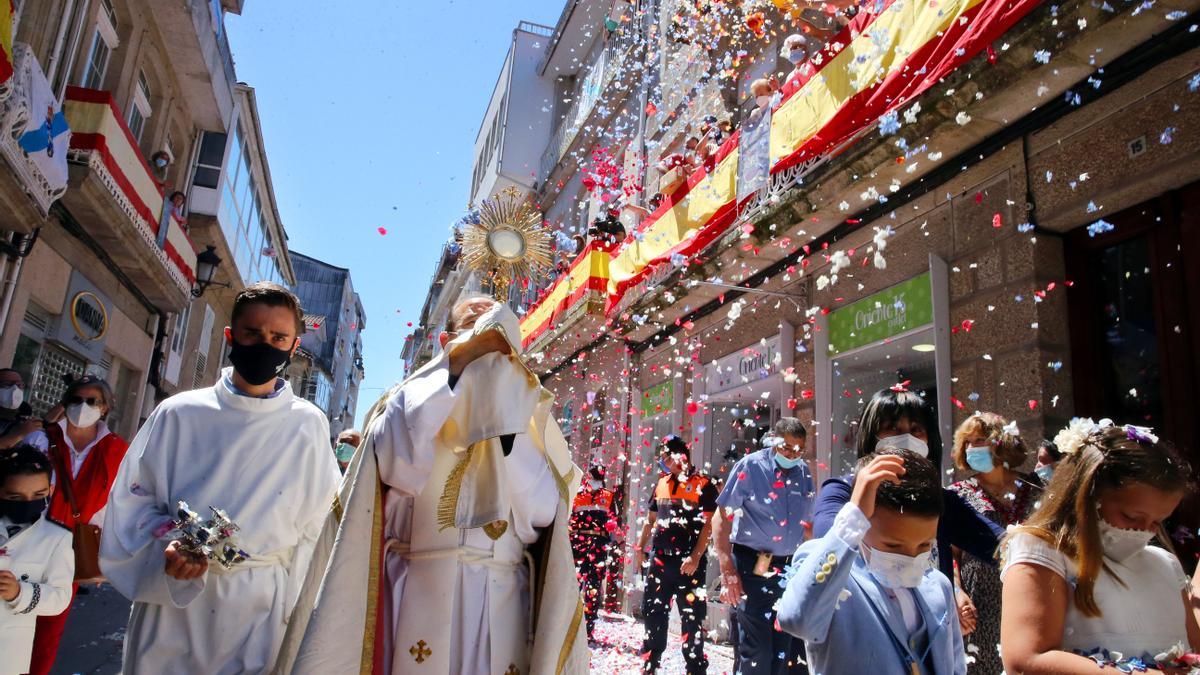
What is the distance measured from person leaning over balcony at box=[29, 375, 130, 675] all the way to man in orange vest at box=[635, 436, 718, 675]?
4033mm

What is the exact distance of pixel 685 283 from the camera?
10102mm

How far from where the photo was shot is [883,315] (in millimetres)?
7395

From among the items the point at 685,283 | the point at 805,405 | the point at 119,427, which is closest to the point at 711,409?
the point at 685,283

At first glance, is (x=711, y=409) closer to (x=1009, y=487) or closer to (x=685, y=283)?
(x=685, y=283)

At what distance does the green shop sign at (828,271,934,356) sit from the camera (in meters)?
6.86

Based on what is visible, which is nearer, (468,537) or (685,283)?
(468,537)

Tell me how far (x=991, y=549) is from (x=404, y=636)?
87.3 inches

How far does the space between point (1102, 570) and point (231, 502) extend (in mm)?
2588

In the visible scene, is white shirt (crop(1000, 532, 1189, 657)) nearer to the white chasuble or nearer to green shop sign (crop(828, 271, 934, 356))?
the white chasuble

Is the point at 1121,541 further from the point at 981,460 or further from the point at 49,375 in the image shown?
the point at 49,375

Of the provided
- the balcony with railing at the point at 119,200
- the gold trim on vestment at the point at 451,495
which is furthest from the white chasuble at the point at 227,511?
the balcony with railing at the point at 119,200

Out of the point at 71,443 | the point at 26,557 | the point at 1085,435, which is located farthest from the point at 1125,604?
the point at 71,443

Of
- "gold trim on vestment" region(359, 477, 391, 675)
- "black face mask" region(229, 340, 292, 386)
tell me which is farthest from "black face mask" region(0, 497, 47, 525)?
"gold trim on vestment" region(359, 477, 391, 675)

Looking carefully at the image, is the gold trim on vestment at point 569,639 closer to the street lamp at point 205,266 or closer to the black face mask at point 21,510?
the black face mask at point 21,510
